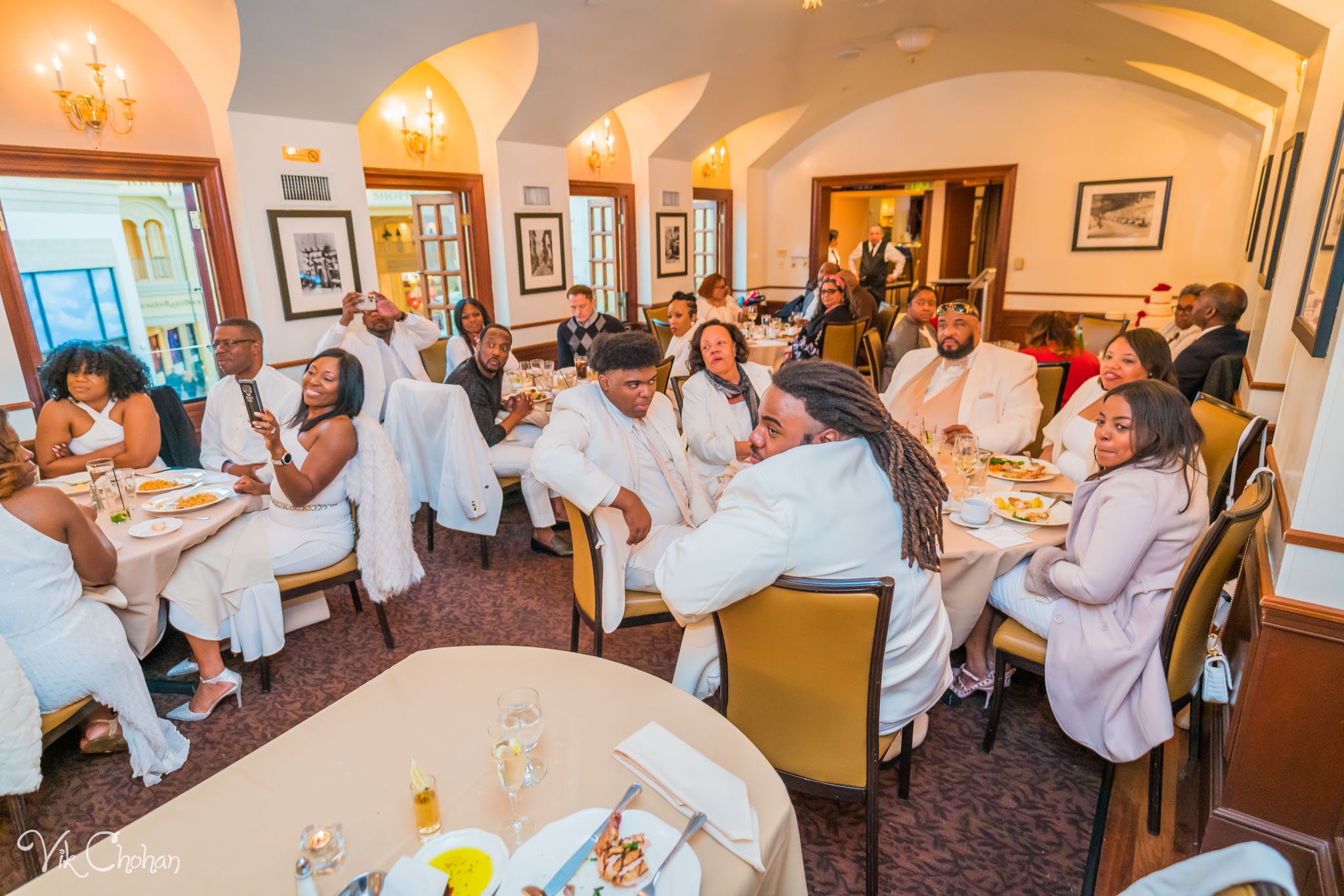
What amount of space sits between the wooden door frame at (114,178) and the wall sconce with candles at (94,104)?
0.53 ft

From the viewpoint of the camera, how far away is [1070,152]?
346 inches

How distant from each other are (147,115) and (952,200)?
39.3 ft

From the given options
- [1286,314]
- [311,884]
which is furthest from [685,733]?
[1286,314]

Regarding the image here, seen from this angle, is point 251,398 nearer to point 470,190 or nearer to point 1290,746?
point 1290,746

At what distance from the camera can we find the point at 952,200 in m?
12.5

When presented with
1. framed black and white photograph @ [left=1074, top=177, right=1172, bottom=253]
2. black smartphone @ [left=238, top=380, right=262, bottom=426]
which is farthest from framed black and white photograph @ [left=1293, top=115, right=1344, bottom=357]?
framed black and white photograph @ [left=1074, top=177, right=1172, bottom=253]

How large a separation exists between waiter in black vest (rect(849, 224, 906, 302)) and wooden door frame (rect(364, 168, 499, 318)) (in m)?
5.25

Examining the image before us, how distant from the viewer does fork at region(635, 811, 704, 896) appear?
1055 mm

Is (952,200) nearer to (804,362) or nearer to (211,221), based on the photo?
(211,221)

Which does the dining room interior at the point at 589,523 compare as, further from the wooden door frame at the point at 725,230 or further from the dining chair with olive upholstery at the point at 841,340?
the wooden door frame at the point at 725,230

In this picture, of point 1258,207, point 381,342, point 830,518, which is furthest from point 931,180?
point 830,518

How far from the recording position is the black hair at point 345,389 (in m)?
2.75

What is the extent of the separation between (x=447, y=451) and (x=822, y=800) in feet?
8.42

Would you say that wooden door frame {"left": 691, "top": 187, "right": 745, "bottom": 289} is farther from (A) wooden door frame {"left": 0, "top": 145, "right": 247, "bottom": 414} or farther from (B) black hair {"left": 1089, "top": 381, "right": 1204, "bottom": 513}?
(B) black hair {"left": 1089, "top": 381, "right": 1204, "bottom": 513}
